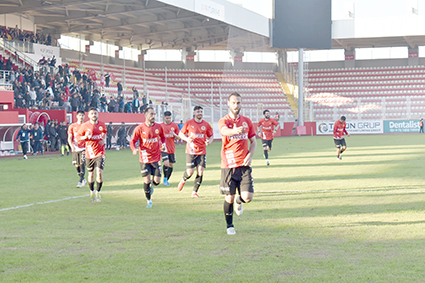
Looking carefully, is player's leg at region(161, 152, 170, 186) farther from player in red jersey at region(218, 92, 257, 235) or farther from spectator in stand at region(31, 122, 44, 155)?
spectator in stand at region(31, 122, 44, 155)

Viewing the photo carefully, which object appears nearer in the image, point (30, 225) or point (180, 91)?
point (30, 225)

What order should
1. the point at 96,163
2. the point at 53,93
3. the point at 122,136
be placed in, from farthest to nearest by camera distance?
1. the point at 122,136
2. the point at 53,93
3. the point at 96,163

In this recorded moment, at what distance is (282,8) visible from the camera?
52.9 meters

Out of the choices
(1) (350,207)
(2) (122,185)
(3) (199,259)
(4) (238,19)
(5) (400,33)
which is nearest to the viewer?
(3) (199,259)

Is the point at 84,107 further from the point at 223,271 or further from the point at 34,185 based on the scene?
the point at 223,271

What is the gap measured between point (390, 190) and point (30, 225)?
27.4 ft

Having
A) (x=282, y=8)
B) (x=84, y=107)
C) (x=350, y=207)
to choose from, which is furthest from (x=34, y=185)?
(x=282, y=8)

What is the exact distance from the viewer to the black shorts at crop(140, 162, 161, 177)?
10773 mm

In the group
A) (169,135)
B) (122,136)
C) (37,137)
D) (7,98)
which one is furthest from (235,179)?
(122,136)

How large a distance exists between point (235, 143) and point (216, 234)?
1440 mm

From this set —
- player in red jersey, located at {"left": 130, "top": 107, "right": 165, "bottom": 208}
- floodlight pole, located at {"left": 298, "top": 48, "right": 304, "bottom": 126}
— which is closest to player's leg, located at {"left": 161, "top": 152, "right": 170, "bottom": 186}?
player in red jersey, located at {"left": 130, "top": 107, "right": 165, "bottom": 208}

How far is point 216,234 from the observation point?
7902mm

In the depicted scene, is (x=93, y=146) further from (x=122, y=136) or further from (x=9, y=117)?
(x=122, y=136)

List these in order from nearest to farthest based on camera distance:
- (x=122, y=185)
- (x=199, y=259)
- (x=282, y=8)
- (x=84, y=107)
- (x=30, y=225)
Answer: (x=199, y=259), (x=30, y=225), (x=122, y=185), (x=84, y=107), (x=282, y=8)
